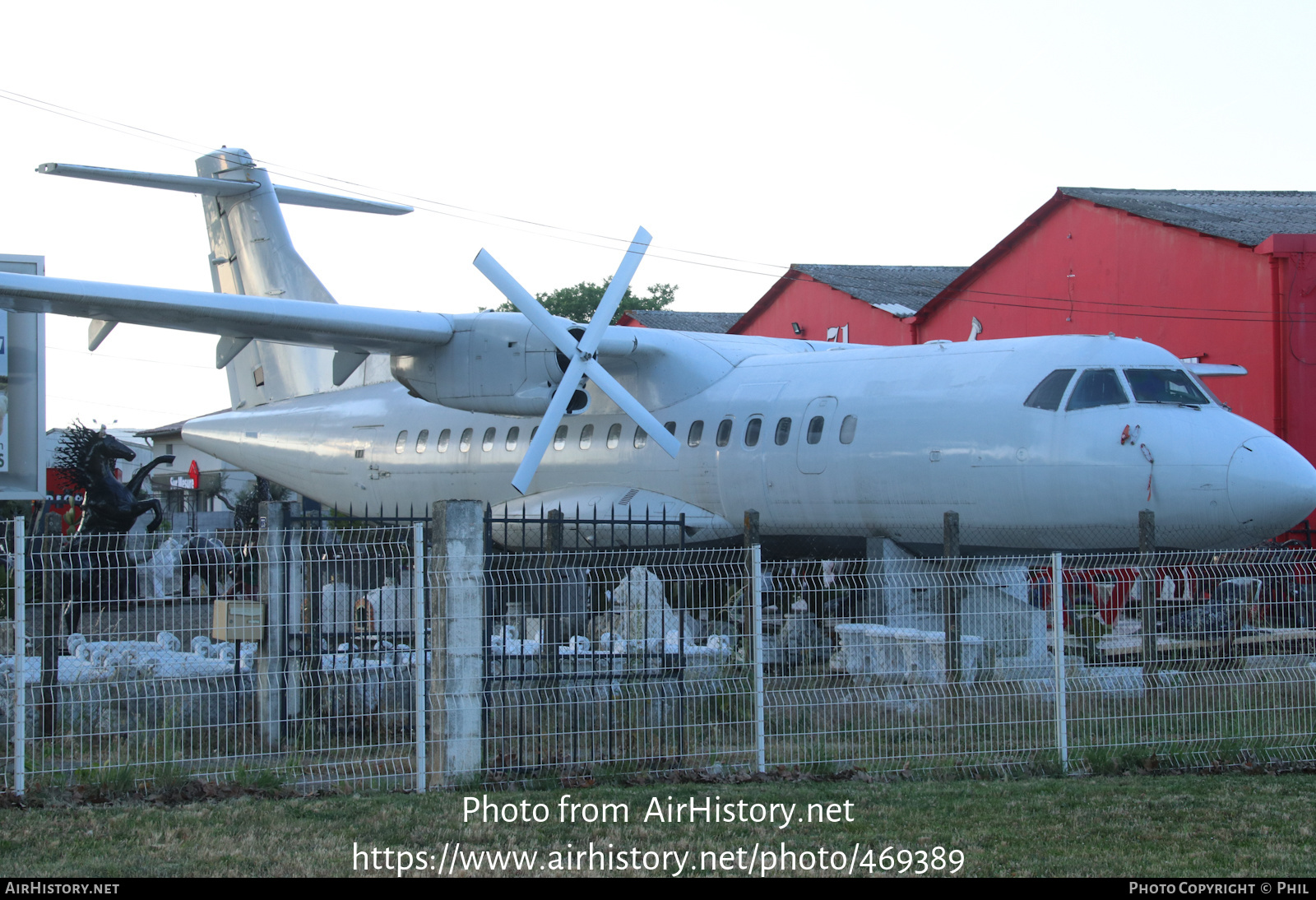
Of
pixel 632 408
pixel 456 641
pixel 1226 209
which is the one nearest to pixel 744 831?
Answer: pixel 456 641

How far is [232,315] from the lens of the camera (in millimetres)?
14117

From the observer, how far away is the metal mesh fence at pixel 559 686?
7.40 meters

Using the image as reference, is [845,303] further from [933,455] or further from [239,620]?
[239,620]

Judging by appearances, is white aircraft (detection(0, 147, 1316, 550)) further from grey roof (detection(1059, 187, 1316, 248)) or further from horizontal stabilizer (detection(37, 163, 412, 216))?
grey roof (detection(1059, 187, 1316, 248))

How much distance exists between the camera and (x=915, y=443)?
12602mm

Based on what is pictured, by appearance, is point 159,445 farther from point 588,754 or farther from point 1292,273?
point 588,754

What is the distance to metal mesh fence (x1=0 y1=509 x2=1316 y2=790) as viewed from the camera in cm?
740

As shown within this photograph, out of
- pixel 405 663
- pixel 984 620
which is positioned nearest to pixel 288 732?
pixel 405 663

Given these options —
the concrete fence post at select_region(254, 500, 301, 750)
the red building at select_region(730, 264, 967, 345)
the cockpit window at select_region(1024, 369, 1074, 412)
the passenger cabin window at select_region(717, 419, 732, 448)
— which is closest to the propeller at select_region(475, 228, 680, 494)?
the passenger cabin window at select_region(717, 419, 732, 448)

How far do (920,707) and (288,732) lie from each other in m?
4.63

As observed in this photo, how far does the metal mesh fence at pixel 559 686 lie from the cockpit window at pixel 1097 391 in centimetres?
218

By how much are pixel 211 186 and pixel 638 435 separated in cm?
963

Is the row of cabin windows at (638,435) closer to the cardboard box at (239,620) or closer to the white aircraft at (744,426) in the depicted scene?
the white aircraft at (744,426)

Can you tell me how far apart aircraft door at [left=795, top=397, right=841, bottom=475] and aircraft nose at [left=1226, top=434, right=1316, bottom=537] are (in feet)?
13.2
